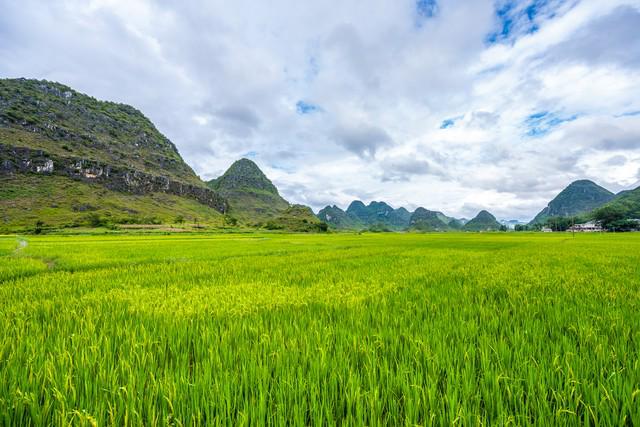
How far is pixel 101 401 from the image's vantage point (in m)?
1.73

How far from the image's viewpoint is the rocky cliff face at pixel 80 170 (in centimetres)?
13712

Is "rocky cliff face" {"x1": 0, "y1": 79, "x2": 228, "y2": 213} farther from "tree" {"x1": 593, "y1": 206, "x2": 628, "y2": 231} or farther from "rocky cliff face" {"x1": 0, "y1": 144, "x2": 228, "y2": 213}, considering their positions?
"tree" {"x1": 593, "y1": 206, "x2": 628, "y2": 231}

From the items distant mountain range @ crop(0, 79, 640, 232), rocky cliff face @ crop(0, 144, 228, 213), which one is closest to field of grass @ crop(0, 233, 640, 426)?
distant mountain range @ crop(0, 79, 640, 232)

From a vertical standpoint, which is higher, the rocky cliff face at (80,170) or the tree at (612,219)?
the rocky cliff face at (80,170)

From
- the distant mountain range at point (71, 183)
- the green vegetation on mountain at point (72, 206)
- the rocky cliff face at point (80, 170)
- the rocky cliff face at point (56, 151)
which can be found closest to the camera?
the green vegetation on mountain at point (72, 206)

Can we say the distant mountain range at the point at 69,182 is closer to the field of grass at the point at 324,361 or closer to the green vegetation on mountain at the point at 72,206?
the green vegetation on mountain at the point at 72,206

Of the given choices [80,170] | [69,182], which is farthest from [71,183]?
[80,170]

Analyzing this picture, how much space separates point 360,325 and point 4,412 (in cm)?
295

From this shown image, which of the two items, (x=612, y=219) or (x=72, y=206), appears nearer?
(x=612, y=219)

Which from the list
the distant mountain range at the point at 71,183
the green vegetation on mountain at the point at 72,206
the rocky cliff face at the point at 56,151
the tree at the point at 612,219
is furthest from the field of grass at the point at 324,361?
the rocky cliff face at the point at 56,151

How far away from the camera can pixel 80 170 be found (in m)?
154

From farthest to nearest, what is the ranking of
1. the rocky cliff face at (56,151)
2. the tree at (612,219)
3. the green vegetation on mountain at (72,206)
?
the rocky cliff face at (56,151) < the tree at (612,219) < the green vegetation on mountain at (72,206)

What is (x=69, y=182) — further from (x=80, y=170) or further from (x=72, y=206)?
(x=72, y=206)

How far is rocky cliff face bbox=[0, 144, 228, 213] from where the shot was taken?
137m
